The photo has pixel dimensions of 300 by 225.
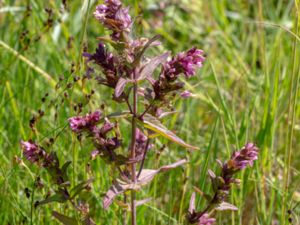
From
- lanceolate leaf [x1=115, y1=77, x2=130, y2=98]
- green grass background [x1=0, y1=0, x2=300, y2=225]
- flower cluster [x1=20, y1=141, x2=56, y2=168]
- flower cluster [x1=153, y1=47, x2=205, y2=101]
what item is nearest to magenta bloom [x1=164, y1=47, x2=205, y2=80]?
flower cluster [x1=153, y1=47, x2=205, y2=101]

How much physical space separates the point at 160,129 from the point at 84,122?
182mm

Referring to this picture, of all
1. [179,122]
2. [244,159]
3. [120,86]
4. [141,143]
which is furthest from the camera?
[179,122]

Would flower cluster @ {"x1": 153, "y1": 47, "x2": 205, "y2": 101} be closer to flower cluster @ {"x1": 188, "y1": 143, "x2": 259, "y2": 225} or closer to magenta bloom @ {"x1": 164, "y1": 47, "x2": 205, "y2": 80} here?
magenta bloom @ {"x1": 164, "y1": 47, "x2": 205, "y2": 80}

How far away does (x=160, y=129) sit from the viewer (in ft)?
4.92

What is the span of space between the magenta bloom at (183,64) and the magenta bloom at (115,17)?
13 centimetres

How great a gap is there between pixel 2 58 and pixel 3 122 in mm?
376

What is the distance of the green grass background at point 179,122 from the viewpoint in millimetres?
1949

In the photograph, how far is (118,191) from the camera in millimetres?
1537

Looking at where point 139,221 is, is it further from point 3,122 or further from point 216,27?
point 216,27

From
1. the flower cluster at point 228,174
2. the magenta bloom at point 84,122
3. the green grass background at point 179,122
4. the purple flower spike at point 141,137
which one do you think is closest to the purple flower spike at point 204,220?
the flower cluster at point 228,174

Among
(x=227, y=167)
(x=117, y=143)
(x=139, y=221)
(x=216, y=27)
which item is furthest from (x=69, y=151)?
(x=216, y=27)

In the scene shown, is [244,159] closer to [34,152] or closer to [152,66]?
[152,66]

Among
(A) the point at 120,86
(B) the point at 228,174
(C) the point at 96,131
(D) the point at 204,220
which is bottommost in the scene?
(D) the point at 204,220

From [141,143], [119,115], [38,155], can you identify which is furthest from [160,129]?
[38,155]
